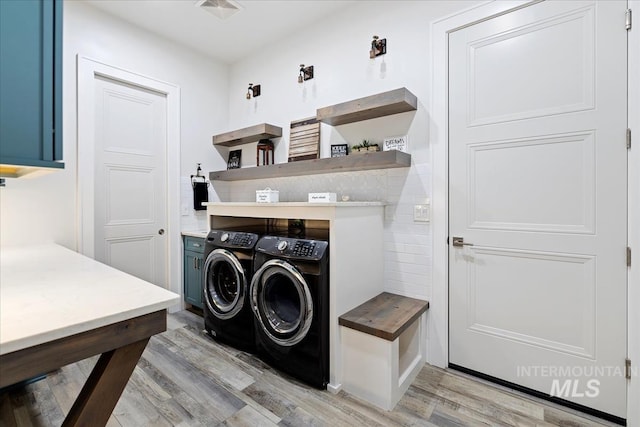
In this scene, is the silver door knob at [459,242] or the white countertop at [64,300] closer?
the white countertop at [64,300]

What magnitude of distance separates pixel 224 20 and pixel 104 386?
10.0 ft

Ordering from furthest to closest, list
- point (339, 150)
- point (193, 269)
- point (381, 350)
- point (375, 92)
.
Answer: point (193, 269), point (339, 150), point (375, 92), point (381, 350)

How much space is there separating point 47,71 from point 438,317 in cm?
240

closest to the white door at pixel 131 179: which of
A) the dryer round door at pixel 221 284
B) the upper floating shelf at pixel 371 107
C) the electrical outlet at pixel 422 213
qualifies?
the dryer round door at pixel 221 284

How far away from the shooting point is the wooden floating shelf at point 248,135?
3125 mm

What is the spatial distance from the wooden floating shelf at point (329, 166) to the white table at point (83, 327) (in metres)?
1.66

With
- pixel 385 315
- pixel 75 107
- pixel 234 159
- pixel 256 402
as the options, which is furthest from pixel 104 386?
pixel 234 159

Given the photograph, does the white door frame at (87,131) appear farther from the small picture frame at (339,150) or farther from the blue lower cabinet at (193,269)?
the small picture frame at (339,150)

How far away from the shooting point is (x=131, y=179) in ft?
9.89

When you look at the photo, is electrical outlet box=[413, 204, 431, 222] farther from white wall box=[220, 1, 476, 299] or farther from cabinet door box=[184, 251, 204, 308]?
cabinet door box=[184, 251, 204, 308]

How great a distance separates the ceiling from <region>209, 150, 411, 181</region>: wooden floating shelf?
1.36 m

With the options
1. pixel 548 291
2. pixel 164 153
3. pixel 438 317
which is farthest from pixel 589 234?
pixel 164 153

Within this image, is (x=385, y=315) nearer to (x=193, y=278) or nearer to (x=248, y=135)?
(x=193, y=278)

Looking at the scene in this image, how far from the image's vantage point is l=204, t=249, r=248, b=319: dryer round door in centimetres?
243
